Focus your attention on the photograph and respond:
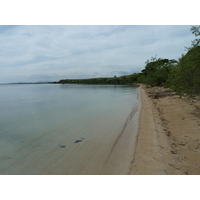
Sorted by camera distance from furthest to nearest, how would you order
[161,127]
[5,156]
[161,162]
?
[161,127] < [5,156] < [161,162]

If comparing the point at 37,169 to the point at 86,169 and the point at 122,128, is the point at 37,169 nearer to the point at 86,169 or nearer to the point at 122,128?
the point at 86,169

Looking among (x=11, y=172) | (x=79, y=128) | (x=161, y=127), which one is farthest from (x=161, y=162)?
(x=79, y=128)

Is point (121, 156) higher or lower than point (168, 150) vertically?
lower

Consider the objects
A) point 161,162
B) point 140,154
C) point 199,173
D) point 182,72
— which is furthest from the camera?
point 182,72

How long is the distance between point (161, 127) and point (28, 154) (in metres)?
6.77

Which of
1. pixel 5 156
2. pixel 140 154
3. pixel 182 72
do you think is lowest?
pixel 5 156

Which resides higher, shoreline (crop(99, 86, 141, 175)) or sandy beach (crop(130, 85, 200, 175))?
sandy beach (crop(130, 85, 200, 175))

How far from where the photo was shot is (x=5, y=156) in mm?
5742

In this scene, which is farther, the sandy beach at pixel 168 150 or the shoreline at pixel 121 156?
the shoreline at pixel 121 156

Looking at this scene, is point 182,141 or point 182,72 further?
point 182,72

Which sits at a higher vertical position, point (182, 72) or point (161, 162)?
point (182, 72)

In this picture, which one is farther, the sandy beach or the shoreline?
the shoreline

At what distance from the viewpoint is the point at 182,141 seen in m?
5.97

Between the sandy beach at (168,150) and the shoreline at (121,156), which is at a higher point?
the sandy beach at (168,150)
